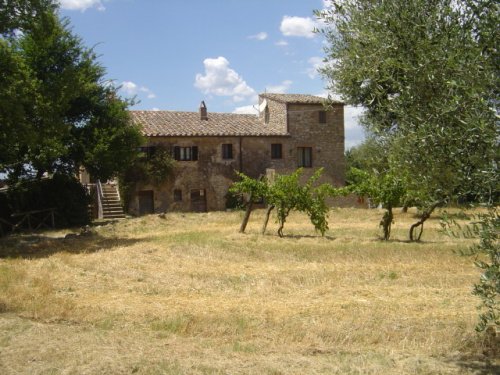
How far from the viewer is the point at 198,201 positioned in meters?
36.8

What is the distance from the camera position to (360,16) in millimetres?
6945

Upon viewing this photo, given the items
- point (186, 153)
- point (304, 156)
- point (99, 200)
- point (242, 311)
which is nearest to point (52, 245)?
point (99, 200)

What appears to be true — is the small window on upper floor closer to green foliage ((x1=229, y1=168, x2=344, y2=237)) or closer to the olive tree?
green foliage ((x1=229, y1=168, x2=344, y2=237))

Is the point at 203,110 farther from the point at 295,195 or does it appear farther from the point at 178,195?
the point at 295,195

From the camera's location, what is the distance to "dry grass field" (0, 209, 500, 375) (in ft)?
21.4

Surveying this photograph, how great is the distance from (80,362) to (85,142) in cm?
2379

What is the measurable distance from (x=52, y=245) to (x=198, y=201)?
1689 cm

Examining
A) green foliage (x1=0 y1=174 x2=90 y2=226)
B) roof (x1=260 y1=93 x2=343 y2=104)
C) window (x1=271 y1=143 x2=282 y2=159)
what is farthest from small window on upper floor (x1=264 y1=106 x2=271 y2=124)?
green foliage (x1=0 y1=174 x2=90 y2=226)

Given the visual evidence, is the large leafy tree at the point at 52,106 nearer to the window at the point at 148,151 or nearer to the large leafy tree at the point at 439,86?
the window at the point at 148,151

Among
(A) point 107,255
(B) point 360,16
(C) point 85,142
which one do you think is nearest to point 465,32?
Answer: (B) point 360,16

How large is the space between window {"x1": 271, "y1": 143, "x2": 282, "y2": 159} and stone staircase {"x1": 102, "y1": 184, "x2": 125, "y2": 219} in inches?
464

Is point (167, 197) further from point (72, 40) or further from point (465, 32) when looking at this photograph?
point (465, 32)

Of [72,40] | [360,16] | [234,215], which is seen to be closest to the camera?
[360,16]

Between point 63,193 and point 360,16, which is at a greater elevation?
point 360,16
